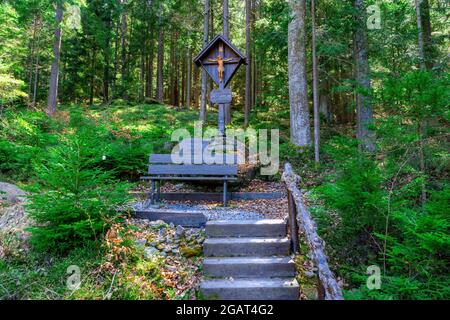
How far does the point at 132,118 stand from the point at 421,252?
57.5ft

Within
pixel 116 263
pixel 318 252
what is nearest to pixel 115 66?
pixel 116 263

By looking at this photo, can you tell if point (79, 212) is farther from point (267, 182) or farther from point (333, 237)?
point (267, 182)

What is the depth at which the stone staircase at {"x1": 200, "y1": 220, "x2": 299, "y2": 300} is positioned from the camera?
13.0 feet

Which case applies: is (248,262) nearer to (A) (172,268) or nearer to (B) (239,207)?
(A) (172,268)

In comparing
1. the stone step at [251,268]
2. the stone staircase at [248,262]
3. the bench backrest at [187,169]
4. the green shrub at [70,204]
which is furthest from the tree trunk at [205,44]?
the stone step at [251,268]

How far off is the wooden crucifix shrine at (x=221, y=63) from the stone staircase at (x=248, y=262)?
180 inches

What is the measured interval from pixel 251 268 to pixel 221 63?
6.55 m

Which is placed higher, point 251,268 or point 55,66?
point 55,66

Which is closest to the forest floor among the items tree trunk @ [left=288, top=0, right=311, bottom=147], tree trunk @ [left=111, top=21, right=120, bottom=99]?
tree trunk @ [left=288, top=0, right=311, bottom=147]

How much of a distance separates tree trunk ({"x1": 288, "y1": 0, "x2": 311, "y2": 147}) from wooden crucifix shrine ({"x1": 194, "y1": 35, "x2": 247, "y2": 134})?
3.40m

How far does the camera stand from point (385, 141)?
4734 mm

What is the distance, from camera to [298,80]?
38.6 ft

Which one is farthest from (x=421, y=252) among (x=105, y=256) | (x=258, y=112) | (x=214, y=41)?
(x=258, y=112)

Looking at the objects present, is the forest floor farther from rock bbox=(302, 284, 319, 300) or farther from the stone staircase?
rock bbox=(302, 284, 319, 300)
